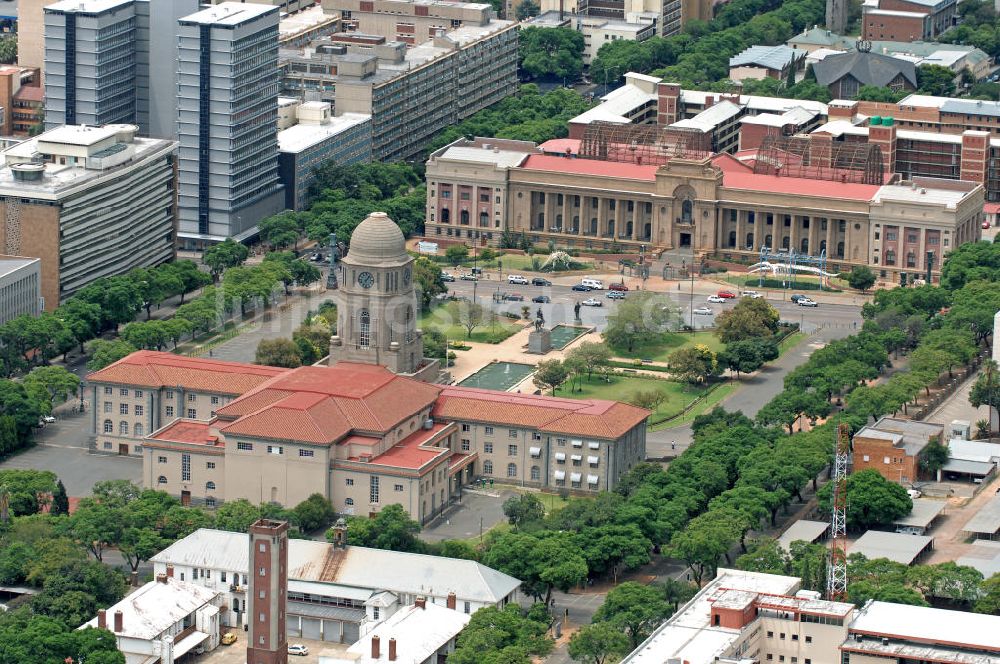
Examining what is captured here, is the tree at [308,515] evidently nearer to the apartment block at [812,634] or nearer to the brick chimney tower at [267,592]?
the brick chimney tower at [267,592]

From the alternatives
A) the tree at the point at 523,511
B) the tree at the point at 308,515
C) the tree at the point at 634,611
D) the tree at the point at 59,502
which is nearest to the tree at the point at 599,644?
the tree at the point at 634,611

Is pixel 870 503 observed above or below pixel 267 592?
below

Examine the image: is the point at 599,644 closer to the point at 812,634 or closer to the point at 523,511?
the point at 812,634

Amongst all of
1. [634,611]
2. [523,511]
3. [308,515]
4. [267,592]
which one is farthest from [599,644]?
[308,515]

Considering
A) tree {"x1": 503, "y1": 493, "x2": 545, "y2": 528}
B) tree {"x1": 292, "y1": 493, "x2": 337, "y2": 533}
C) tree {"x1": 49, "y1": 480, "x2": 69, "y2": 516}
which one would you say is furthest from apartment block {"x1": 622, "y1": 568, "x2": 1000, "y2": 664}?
tree {"x1": 49, "y1": 480, "x2": 69, "y2": 516}

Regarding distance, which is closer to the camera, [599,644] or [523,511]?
[599,644]

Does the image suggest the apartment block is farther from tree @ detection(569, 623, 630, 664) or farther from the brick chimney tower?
the brick chimney tower
